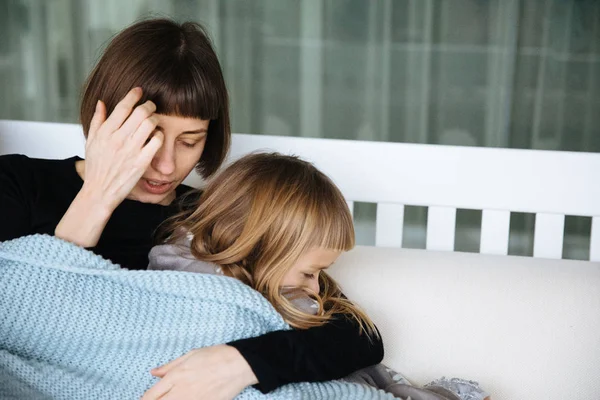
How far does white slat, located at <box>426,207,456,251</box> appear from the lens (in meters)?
1.43

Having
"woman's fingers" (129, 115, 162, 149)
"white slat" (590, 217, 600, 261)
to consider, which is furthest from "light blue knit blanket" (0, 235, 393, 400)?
"white slat" (590, 217, 600, 261)

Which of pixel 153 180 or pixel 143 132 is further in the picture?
pixel 153 180

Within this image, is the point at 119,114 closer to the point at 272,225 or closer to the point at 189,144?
the point at 189,144

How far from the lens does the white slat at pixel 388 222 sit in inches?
56.9

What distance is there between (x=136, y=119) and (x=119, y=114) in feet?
0.09

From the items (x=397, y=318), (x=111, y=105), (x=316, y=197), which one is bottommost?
(x=397, y=318)

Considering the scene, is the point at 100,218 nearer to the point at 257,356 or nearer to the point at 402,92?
the point at 257,356

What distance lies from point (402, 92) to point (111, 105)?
1324 mm

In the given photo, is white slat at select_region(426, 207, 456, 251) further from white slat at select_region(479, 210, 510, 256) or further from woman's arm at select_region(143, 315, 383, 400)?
woman's arm at select_region(143, 315, 383, 400)

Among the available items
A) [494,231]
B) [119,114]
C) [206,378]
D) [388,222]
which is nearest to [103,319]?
[206,378]

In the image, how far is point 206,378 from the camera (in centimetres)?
95

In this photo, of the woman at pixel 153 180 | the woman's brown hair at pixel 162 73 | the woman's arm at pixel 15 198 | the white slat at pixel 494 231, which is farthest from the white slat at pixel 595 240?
the woman's arm at pixel 15 198

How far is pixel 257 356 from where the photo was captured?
98 cm

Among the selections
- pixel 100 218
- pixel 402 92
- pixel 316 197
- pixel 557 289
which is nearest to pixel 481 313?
pixel 557 289
